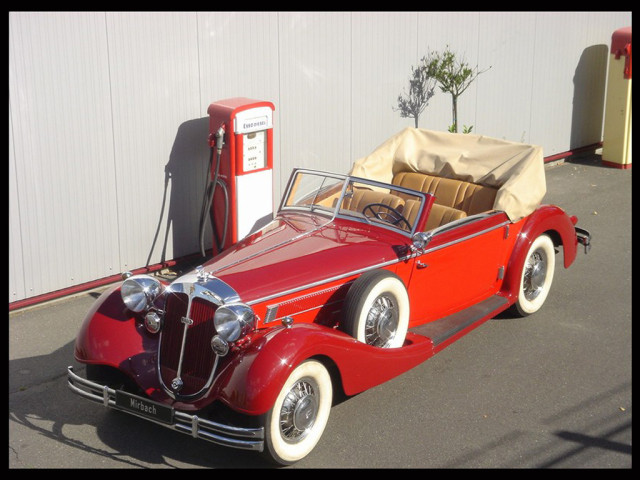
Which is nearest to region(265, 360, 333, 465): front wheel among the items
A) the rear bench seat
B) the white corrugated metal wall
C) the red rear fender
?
the rear bench seat

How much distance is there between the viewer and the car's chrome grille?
5480 mm

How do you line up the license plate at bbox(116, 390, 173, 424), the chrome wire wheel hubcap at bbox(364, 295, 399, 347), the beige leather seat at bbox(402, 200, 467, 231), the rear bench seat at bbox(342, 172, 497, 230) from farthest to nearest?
the beige leather seat at bbox(402, 200, 467, 231) < the rear bench seat at bbox(342, 172, 497, 230) < the chrome wire wheel hubcap at bbox(364, 295, 399, 347) < the license plate at bbox(116, 390, 173, 424)

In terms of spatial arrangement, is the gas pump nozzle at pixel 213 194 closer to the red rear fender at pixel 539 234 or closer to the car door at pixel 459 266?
the car door at pixel 459 266

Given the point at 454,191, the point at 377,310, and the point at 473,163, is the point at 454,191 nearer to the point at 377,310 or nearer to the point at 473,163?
the point at 473,163

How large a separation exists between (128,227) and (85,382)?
313 centimetres

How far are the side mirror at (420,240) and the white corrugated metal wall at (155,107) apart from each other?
310 centimetres

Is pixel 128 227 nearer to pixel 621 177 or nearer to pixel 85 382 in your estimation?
pixel 85 382

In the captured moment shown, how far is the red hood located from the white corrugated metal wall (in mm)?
2069

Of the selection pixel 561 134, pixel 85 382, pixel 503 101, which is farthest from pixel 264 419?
pixel 561 134

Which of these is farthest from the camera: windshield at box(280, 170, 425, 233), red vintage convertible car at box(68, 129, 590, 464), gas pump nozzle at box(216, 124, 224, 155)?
gas pump nozzle at box(216, 124, 224, 155)

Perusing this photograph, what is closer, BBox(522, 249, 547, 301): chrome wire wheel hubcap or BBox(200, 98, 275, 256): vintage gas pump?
BBox(522, 249, 547, 301): chrome wire wheel hubcap

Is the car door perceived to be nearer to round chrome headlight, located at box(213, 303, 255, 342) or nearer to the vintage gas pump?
round chrome headlight, located at box(213, 303, 255, 342)

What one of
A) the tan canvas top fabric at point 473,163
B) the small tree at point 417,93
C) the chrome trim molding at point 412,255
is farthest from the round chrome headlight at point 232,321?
the small tree at point 417,93

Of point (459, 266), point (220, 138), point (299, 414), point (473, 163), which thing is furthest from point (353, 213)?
point (299, 414)
